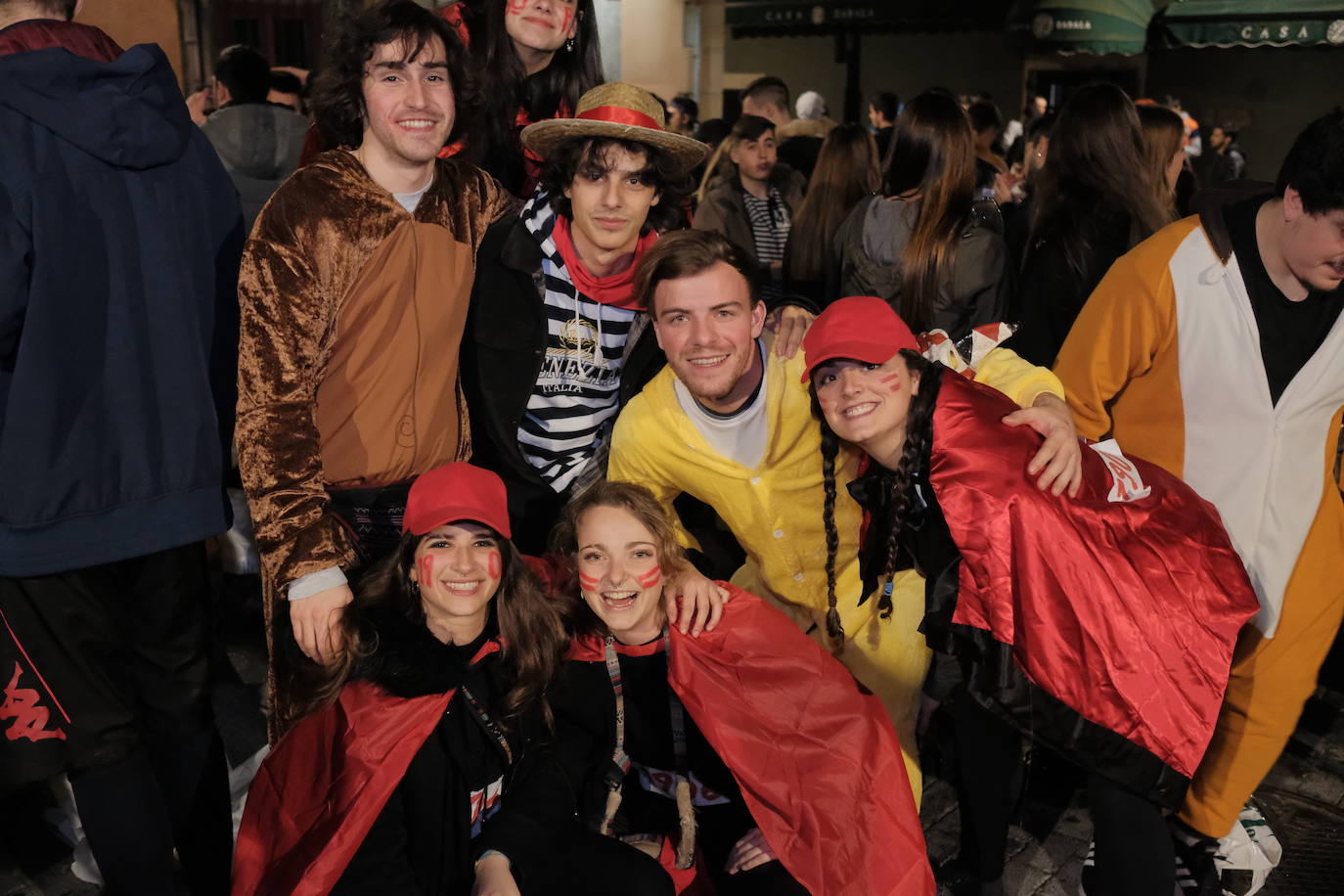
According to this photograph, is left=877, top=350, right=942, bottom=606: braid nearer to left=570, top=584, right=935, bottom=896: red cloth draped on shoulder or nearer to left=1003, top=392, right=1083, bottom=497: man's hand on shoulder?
left=1003, top=392, right=1083, bottom=497: man's hand on shoulder

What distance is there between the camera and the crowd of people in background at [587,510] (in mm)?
2551

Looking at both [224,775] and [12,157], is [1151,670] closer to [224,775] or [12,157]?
[224,775]

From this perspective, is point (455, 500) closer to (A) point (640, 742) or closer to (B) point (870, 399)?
(A) point (640, 742)

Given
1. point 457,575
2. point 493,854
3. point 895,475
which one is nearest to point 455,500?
point 457,575

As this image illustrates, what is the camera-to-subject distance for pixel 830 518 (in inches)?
125

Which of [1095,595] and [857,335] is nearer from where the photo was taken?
[1095,595]

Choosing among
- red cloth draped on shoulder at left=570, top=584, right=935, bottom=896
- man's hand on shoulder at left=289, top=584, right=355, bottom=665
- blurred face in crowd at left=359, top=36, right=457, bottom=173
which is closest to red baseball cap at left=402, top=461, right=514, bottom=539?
man's hand on shoulder at left=289, top=584, right=355, bottom=665

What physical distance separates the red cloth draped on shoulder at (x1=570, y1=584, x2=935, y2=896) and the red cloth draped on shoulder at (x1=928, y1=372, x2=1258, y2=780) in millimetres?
392

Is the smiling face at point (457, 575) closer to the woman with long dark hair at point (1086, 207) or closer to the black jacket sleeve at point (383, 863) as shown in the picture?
the black jacket sleeve at point (383, 863)

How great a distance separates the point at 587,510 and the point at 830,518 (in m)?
0.70

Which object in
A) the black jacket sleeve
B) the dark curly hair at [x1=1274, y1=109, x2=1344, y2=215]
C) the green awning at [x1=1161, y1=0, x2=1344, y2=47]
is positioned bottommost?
the black jacket sleeve

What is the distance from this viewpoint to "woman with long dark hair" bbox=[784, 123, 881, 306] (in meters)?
5.70

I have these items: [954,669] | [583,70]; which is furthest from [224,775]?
[954,669]

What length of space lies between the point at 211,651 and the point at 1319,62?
1677 centimetres
